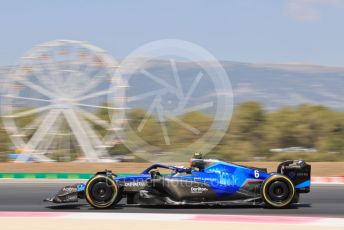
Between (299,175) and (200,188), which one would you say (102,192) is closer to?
(200,188)

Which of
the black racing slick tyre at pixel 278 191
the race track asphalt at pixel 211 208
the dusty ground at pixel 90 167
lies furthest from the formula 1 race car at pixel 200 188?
the dusty ground at pixel 90 167

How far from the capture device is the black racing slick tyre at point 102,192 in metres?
13.6

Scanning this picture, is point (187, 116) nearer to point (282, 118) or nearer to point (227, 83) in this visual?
point (282, 118)

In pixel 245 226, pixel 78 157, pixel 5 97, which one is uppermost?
pixel 5 97

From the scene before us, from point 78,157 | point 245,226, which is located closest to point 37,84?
point 78,157

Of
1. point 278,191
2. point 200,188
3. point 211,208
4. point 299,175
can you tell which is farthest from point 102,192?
point 299,175

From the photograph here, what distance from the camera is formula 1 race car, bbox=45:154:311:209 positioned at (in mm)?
13531

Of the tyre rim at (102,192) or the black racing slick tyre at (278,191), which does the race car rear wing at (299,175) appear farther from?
the tyre rim at (102,192)

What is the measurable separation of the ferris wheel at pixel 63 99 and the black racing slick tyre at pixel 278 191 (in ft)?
88.7

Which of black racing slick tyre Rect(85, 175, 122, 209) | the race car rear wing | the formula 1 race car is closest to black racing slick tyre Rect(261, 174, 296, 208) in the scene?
the formula 1 race car

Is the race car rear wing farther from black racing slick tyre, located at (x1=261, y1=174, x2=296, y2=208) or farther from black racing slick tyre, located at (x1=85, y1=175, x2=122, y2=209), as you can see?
black racing slick tyre, located at (x1=85, y1=175, x2=122, y2=209)

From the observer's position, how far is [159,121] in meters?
52.5

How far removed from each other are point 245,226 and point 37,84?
108 feet

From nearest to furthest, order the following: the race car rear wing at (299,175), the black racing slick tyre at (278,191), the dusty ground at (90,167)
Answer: the black racing slick tyre at (278,191) → the race car rear wing at (299,175) → the dusty ground at (90,167)
